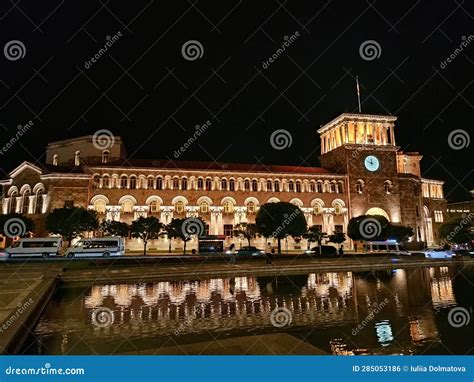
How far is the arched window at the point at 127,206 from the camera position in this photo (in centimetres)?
4675

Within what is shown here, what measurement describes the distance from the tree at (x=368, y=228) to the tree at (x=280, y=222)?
10.8 m

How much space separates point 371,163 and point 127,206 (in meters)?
36.2

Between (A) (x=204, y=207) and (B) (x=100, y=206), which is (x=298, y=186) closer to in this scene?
(A) (x=204, y=207)

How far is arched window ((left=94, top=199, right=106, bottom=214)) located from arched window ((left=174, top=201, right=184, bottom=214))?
882 cm

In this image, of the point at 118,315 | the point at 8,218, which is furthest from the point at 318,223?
the point at 118,315

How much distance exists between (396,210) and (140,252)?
37.7m

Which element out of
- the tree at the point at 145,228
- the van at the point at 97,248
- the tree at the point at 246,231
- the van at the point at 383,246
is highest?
the tree at the point at 246,231

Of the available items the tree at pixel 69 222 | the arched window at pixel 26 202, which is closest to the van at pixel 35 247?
the tree at pixel 69 222

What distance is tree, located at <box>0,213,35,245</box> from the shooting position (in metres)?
40.6

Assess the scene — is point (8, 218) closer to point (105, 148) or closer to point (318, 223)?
point (105, 148)

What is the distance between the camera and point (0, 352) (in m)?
6.06

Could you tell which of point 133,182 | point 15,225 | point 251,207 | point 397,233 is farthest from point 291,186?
point 15,225

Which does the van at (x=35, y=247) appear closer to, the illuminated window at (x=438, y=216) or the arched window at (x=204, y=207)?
the arched window at (x=204, y=207)

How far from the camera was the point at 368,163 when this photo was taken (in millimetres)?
56906
